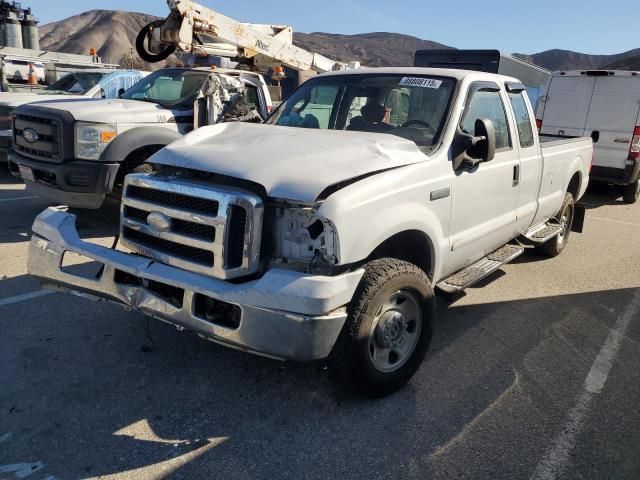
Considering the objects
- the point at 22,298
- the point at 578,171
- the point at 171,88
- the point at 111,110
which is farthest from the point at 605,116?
the point at 22,298

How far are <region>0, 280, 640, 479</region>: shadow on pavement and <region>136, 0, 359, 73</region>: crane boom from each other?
5755 millimetres

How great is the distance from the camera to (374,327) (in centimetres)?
307

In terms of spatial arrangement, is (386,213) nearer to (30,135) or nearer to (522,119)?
(522,119)

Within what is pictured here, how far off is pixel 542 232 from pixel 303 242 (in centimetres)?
379

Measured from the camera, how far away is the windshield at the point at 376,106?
388 centimetres

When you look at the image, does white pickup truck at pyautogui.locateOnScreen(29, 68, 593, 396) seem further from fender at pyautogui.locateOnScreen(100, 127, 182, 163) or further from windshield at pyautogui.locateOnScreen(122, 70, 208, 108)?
windshield at pyautogui.locateOnScreen(122, 70, 208, 108)

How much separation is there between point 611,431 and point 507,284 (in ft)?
8.37

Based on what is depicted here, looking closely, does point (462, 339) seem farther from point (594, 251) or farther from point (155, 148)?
point (155, 148)

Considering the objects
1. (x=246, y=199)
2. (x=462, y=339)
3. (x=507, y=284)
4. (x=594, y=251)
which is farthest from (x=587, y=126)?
(x=246, y=199)

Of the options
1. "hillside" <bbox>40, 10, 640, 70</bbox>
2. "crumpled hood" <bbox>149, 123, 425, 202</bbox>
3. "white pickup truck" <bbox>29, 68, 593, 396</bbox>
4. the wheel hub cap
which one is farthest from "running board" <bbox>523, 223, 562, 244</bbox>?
"hillside" <bbox>40, 10, 640, 70</bbox>

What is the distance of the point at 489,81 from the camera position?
172 inches

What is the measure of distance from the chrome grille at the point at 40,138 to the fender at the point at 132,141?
0.55m

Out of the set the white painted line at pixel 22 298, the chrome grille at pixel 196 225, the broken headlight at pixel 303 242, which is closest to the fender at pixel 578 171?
the broken headlight at pixel 303 242

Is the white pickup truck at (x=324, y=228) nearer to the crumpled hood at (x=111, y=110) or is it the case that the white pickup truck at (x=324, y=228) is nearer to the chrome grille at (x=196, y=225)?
the chrome grille at (x=196, y=225)
